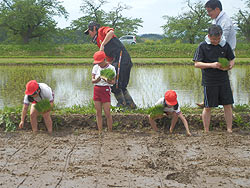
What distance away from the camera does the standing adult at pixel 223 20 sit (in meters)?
5.24

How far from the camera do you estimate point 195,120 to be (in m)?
5.40

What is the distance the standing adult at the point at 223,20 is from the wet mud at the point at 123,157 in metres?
1.44

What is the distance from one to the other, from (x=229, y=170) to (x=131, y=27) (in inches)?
1519

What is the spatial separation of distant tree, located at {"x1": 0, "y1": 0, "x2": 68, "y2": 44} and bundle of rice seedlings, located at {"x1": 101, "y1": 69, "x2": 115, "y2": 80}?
31.9m

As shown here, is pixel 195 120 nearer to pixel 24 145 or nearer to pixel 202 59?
pixel 202 59

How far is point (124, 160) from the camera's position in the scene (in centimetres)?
383

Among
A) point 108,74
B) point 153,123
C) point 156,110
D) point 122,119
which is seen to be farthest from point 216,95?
point 108,74

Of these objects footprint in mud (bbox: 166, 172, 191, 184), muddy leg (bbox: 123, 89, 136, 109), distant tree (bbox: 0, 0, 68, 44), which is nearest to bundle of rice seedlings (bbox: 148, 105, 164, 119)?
muddy leg (bbox: 123, 89, 136, 109)

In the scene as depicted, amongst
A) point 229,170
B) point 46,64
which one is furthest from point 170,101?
point 46,64

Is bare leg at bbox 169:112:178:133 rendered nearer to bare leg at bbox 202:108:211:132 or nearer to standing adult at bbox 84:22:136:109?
bare leg at bbox 202:108:211:132

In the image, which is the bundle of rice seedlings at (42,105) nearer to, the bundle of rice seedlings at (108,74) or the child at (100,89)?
the child at (100,89)

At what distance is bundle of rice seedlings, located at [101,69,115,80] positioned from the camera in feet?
16.0

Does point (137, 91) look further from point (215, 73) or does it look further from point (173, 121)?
point (215, 73)

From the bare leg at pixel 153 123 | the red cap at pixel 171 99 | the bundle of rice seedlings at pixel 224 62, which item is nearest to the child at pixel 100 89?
the bare leg at pixel 153 123
